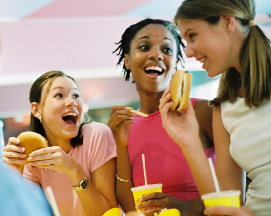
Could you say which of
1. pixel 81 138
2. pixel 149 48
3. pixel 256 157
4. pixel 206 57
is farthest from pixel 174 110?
pixel 81 138

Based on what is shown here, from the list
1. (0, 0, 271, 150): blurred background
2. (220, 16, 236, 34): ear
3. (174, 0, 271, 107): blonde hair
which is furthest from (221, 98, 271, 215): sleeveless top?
(0, 0, 271, 150): blurred background

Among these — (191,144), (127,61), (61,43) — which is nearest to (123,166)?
(191,144)

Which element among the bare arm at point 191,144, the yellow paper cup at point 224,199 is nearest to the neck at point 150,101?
the bare arm at point 191,144

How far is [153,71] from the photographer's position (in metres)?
1.91

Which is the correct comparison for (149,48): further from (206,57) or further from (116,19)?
(116,19)

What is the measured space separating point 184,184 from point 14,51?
10.6ft

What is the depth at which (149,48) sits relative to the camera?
194 centimetres

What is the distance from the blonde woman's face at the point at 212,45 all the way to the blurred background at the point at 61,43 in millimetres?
3087

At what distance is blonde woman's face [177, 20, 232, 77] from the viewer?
1.44 meters

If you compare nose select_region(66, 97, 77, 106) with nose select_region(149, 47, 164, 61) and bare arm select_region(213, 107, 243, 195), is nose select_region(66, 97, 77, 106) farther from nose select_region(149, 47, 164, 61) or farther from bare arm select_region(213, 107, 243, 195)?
bare arm select_region(213, 107, 243, 195)

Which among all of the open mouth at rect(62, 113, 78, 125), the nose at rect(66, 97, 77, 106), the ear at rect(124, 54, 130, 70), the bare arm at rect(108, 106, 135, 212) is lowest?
the bare arm at rect(108, 106, 135, 212)

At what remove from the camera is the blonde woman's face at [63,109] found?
6.41 ft

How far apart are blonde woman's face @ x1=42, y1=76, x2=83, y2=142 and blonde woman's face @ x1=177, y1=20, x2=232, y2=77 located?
796 mm

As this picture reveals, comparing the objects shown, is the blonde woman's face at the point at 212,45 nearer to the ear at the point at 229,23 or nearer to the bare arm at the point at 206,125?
the ear at the point at 229,23
